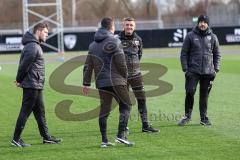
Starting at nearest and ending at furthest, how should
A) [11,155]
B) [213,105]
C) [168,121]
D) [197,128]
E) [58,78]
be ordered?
[11,155]
[197,128]
[168,121]
[213,105]
[58,78]

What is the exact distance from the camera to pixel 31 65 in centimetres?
1053

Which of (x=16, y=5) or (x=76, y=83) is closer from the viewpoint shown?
(x=76, y=83)

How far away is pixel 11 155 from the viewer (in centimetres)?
999

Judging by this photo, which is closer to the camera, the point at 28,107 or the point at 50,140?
the point at 28,107

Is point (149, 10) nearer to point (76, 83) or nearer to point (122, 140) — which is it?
point (76, 83)

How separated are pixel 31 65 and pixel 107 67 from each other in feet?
4.17

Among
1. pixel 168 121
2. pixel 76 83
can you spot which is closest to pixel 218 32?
pixel 76 83

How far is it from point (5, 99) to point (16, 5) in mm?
67490

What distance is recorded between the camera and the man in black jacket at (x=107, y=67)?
10289 mm

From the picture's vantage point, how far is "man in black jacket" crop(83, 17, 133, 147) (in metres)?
10.3

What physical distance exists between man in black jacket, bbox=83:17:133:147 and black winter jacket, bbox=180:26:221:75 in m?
2.66

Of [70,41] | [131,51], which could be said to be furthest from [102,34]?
[70,41]

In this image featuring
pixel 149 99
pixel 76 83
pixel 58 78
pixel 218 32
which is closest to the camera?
pixel 149 99

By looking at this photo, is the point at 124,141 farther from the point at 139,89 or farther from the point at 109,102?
the point at 139,89
